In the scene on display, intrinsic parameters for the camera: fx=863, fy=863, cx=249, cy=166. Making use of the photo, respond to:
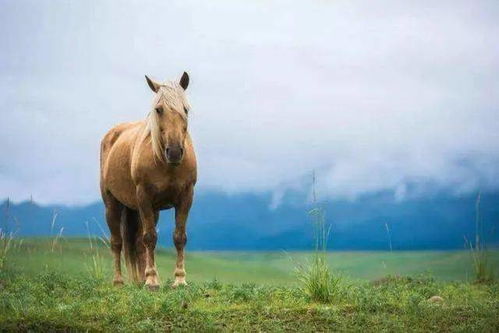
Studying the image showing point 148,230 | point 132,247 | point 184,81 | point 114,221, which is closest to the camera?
point 148,230

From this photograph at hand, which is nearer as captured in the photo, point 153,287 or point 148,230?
point 153,287

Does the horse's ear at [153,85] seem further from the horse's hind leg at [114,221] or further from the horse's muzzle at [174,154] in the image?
the horse's hind leg at [114,221]

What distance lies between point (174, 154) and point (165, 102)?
82cm

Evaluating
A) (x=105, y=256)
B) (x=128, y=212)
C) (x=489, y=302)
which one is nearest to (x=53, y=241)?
(x=105, y=256)

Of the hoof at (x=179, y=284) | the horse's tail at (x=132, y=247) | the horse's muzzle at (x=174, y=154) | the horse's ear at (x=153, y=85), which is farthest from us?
the horse's tail at (x=132, y=247)

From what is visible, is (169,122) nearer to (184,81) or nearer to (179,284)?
(184,81)

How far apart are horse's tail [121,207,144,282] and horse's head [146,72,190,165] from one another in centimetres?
235

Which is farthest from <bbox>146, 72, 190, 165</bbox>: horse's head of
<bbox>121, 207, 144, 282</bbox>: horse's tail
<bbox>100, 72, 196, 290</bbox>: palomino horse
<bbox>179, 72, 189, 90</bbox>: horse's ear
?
<bbox>121, 207, 144, 282</bbox>: horse's tail

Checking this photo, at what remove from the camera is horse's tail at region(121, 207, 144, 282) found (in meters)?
13.9

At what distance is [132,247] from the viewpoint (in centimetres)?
1402

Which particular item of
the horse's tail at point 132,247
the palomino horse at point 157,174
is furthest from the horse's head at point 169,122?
the horse's tail at point 132,247

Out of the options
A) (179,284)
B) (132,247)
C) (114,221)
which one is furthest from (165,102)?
(114,221)

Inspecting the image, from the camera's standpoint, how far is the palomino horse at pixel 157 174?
1194 cm

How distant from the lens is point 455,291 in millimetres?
12938
